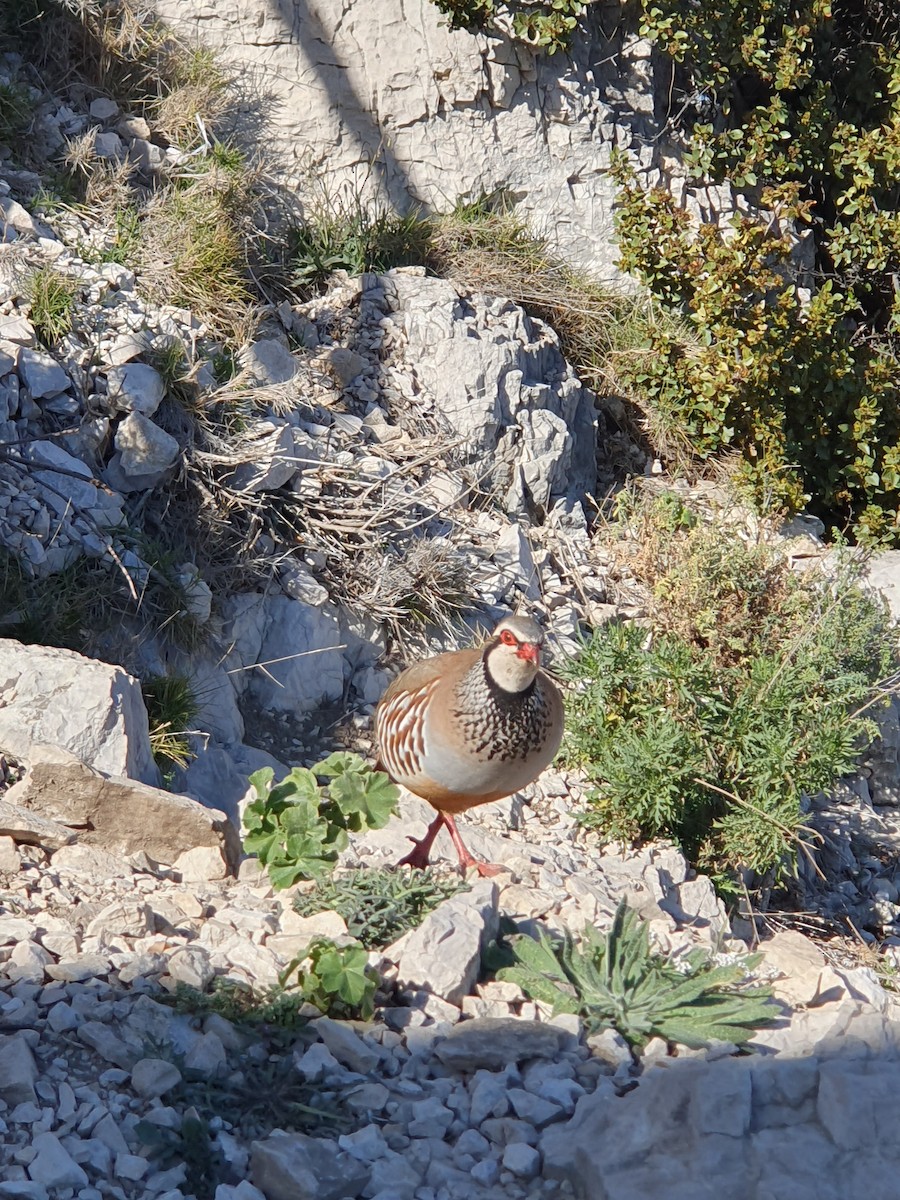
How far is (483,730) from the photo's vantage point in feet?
13.8

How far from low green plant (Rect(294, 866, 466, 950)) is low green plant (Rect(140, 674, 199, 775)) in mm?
1399

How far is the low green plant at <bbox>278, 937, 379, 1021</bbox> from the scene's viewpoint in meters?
3.26

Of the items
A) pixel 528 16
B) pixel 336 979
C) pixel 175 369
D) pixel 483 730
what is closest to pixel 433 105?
pixel 528 16

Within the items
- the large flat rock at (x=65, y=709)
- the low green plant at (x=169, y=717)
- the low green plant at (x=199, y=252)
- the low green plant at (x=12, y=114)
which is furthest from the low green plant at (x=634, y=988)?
the low green plant at (x=12, y=114)

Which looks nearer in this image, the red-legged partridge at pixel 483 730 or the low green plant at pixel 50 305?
the red-legged partridge at pixel 483 730

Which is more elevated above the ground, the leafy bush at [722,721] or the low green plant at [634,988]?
the low green plant at [634,988]

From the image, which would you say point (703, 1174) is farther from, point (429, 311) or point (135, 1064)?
point (429, 311)

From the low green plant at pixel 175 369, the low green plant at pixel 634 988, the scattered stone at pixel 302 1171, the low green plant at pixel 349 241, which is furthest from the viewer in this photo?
the low green plant at pixel 349 241

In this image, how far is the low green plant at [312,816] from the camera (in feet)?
12.7

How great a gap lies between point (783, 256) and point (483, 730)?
188 inches

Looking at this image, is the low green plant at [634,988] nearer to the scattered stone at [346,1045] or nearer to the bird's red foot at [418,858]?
the scattered stone at [346,1045]

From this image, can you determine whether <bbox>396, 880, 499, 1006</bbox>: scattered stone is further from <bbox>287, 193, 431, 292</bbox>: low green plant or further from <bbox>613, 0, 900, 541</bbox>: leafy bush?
<bbox>287, 193, 431, 292</bbox>: low green plant

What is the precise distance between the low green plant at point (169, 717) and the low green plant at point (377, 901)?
1.40 metres

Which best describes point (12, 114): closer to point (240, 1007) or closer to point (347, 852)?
point (347, 852)
